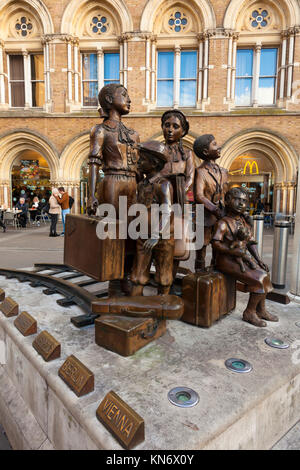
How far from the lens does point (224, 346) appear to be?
226 centimetres

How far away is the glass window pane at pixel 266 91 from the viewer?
13.3 m

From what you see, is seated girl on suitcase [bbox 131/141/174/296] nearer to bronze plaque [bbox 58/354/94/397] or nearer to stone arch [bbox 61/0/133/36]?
bronze plaque [bbox 58/354/94/397]

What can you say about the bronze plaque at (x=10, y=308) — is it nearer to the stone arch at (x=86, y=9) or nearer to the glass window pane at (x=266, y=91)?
the stone arch at (x=86, y=9)

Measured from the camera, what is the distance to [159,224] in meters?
2.39

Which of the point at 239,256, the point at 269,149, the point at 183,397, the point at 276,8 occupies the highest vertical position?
the point at 276,8

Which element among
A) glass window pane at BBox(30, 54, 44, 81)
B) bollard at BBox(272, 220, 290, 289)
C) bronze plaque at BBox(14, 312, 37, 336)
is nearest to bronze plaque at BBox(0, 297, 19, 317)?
bronze plaque at BBox(14, 312, 37, 336)

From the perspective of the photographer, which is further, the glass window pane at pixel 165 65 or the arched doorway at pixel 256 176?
the arched doorway at pixel 256 176

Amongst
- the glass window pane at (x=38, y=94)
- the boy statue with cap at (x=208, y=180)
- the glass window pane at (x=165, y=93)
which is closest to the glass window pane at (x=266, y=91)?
the glass window pane at (x=165, y=93)

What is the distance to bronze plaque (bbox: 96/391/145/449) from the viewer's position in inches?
52.3

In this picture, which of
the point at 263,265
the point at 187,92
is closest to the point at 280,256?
the point at 263,265

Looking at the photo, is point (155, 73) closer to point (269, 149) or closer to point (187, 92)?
point (187, 92)

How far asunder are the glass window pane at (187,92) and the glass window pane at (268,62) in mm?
2971

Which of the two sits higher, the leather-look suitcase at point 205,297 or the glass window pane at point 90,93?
the glass window pane at point 90,93

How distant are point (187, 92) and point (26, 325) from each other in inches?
533
